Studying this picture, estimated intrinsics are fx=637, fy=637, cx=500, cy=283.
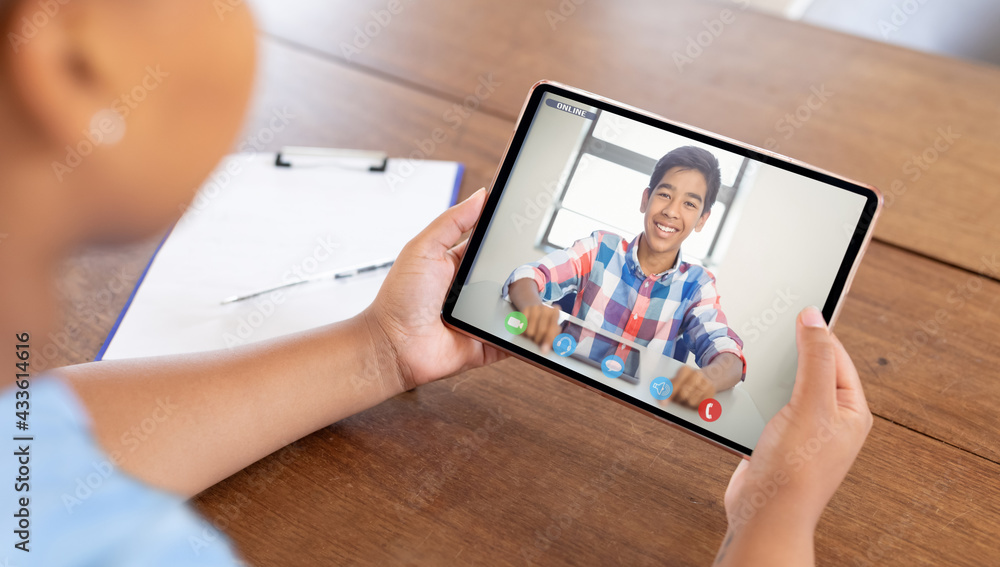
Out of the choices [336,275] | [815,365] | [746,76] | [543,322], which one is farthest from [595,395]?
[746,76]

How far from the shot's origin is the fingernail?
0.53 m

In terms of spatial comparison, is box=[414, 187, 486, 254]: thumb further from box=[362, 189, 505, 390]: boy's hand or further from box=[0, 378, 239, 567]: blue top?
box=[0, 378, 239, 567]: blue top

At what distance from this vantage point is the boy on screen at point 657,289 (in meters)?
0.56

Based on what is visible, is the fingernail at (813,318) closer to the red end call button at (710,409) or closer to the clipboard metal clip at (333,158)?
the red end call button at (710,409)

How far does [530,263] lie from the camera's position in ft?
2.00

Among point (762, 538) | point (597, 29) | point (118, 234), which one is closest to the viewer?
point (762, 538)

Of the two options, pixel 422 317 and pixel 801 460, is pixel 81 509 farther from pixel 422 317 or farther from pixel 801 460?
pixel 801 460

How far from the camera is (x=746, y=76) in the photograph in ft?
3.15

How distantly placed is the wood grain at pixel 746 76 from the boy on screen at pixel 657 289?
0.34 metres

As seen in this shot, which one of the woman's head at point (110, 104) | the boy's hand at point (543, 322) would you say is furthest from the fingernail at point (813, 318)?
the woman's head at point (110, 104)

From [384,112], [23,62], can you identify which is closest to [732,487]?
[384,112]

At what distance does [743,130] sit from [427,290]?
53 centimetres

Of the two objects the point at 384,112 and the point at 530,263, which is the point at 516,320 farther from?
the point at 384,112

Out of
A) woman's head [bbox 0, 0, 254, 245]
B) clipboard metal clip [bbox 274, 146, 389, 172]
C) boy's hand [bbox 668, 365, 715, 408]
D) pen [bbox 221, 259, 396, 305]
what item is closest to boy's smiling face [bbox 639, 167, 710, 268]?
boy's hand [bbox 668, 365, 715, 408]
